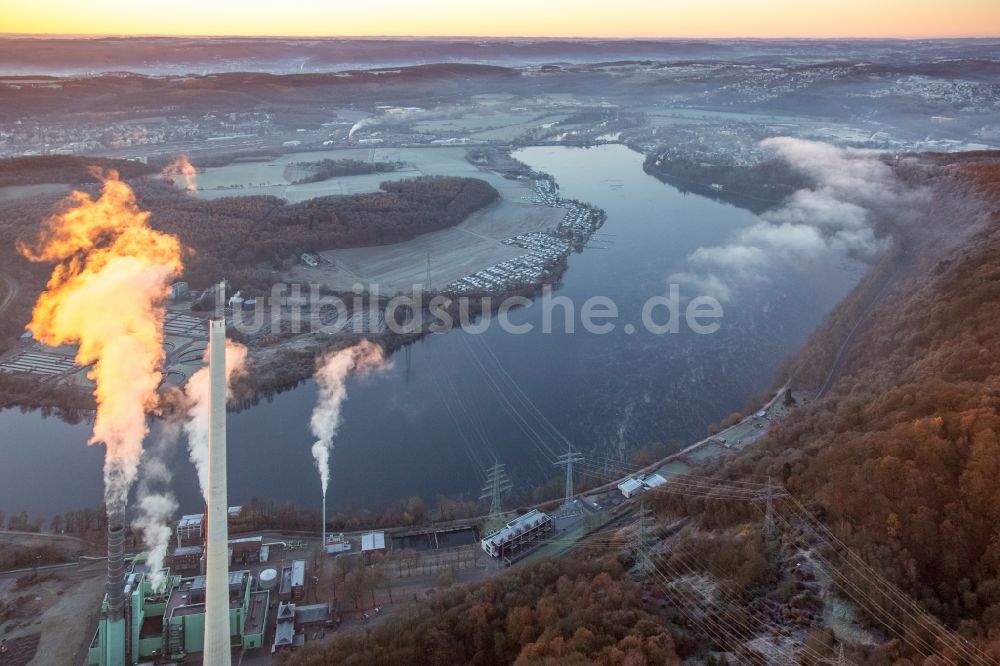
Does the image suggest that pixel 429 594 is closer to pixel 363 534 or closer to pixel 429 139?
pixel 363 534

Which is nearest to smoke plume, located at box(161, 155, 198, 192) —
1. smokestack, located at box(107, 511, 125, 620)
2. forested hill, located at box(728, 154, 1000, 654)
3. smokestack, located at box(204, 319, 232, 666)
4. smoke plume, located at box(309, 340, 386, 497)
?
smoke plume, located at box(309, 340, 386, 497)

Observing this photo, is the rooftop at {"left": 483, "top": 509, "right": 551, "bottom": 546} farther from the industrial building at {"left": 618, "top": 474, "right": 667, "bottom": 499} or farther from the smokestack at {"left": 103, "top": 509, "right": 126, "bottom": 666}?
the smokestack at {"left": 103, "top": 509, "right": 126, "bottom": 666}

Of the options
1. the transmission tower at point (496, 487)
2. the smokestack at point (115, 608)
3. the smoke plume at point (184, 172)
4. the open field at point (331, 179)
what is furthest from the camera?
the open field at point (331, 179)

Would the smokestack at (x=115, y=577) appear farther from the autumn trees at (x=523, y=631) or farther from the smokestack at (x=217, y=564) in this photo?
the autumn trees at (x=523, y=631)

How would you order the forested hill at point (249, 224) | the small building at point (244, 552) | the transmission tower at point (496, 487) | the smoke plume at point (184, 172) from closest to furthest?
the small building at point (244, 552), the transmission tower at point (496, 487), the forested hill at point (249, 224), the smoke plume at point (184, 172)

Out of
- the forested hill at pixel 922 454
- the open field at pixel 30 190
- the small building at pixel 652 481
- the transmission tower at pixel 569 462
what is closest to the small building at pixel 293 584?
the transmission tower at pixel 569 462
